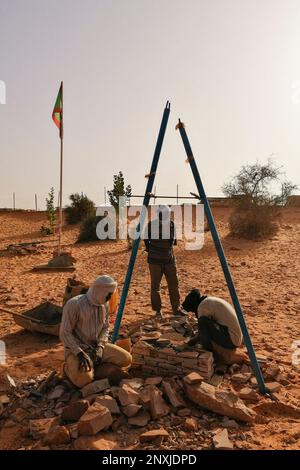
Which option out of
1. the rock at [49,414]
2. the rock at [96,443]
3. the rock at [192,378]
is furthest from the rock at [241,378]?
the rock at [49,414]

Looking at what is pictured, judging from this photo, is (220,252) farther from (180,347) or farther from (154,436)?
(154,436)

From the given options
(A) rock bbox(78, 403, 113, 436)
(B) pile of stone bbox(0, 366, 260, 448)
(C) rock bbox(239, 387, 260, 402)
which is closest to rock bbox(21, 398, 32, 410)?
(B) pile of stone bbox(0, 366, 260, 448)

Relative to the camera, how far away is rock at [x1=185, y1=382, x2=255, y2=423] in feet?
11.7

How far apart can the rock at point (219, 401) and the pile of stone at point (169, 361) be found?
0.34 metres

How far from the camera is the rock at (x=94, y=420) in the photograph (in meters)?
3.21

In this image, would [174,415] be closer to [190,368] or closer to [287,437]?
[190,368]

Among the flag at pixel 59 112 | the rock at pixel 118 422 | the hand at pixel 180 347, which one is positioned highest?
the flag at pixel 59 112

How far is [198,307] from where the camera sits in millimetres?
4750

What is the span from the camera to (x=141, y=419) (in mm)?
3465

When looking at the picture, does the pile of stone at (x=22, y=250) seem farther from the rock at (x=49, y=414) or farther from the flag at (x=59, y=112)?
the rock at (x=49, y=414)

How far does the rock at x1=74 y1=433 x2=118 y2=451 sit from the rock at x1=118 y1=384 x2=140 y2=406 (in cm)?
36

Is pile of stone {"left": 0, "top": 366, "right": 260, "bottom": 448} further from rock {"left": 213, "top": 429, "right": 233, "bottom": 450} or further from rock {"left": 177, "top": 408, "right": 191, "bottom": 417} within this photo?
rock {"left": 213, "top": 429, "right": 233, "bottom": 450}
